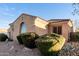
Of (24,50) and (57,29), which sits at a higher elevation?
(57,29)

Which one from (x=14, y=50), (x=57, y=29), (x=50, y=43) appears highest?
(x=57, y=29)

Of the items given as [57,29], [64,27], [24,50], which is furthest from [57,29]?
[24,50]

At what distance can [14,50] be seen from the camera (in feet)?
11.4

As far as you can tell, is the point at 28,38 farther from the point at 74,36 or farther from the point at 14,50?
the point at 74,36

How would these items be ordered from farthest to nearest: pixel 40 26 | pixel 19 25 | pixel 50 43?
1. pixel 19 25
2. pixel 40 26
3. pixel 50 43

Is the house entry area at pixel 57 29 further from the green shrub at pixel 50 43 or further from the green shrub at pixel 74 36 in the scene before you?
the green shrub at pixel 74 36

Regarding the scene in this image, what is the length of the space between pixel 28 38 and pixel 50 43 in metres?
0.41

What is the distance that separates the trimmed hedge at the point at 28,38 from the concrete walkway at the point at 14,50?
74mm

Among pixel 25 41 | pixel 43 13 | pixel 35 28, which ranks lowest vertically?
pixel 25 41

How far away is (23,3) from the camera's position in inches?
136

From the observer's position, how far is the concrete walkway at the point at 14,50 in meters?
3.42

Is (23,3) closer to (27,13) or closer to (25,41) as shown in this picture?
(27,13)

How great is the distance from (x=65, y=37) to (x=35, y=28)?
21.1 inches

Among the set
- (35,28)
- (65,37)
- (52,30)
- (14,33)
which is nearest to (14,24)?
(14,33)
